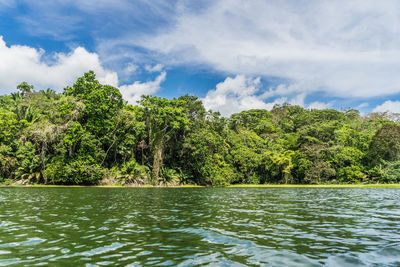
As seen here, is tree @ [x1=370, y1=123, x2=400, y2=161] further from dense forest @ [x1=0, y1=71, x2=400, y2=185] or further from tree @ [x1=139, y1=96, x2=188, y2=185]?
tree @ [x1=139, y1=96, x2=188, y2=185]

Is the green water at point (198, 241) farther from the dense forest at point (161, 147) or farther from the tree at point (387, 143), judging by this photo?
the tree at point (387, 143)

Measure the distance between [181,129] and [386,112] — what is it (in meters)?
59.2

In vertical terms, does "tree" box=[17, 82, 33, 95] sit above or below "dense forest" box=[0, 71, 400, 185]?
above

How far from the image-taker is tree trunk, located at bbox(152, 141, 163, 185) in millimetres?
43312

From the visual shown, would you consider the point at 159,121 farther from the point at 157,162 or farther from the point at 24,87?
the point at 24,87

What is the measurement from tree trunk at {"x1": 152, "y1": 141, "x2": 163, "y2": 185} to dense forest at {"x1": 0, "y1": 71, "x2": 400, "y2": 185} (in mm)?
165

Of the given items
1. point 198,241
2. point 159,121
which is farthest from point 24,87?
point 198,241

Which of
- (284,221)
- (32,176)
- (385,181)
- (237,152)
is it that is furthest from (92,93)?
(385,181)

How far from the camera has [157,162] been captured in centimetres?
4422

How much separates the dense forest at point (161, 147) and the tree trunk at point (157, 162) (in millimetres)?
165

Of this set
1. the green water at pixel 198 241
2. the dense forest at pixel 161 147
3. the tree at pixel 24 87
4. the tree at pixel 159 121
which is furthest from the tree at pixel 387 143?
the tree at pixel 24 87

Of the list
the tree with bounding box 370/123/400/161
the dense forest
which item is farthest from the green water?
the tree with bounding box 370/123/400/161

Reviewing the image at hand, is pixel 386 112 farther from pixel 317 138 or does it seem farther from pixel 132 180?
pixel 132 180

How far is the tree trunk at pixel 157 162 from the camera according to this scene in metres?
43.3
